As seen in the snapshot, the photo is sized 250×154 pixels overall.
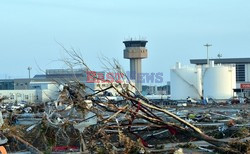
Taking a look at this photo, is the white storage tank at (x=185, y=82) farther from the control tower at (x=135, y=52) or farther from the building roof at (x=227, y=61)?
the control tower at (x=135, y=52)

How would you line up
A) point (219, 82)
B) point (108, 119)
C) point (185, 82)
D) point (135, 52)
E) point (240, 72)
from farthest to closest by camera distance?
point (135, 52), point (240, 72), point (185, 82), point (219, 82), point (108, 119)

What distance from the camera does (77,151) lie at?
49.2 ft

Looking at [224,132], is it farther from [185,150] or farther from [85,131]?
[85,131]

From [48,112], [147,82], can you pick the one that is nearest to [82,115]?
[48,112]

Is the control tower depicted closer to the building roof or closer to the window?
the building roof

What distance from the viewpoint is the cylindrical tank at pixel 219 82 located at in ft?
211

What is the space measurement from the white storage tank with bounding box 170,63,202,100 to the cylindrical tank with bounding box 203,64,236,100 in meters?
2.16

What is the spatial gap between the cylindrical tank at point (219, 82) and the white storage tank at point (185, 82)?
7.08 ft

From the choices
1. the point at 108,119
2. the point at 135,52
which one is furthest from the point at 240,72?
the point at 108,119

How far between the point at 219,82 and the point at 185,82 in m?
4.54

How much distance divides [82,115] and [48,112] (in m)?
1.77

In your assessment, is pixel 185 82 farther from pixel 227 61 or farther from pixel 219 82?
pixel 227 61

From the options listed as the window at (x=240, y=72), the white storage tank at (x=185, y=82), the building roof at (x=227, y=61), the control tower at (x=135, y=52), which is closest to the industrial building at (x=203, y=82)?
the white storage tank at (x=185, y=82)

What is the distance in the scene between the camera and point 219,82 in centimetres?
6462
